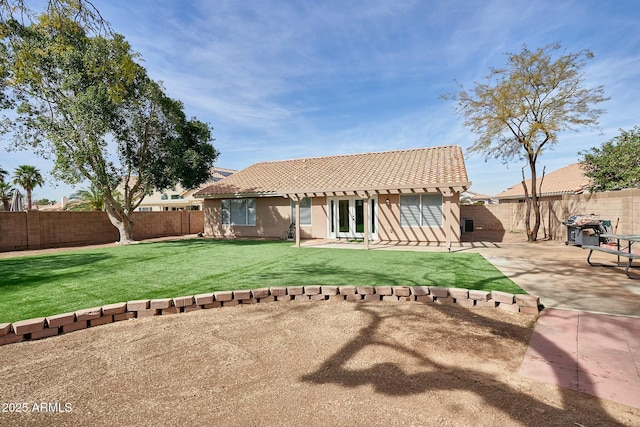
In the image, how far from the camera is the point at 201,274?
743cm

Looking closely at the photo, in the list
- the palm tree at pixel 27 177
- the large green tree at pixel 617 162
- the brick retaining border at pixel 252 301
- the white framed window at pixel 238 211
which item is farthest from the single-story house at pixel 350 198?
the palm tree at pixel 27 177

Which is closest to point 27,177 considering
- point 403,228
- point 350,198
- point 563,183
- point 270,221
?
point 270,221

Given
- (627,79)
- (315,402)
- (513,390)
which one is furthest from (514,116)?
(315,402)

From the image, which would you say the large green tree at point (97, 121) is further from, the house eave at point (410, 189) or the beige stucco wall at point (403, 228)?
the beige stucco wall at point (403, 228)

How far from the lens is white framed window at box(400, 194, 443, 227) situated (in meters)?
13.6

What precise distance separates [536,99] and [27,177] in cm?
3748

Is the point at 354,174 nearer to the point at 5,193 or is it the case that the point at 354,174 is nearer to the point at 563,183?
the point at 563,183

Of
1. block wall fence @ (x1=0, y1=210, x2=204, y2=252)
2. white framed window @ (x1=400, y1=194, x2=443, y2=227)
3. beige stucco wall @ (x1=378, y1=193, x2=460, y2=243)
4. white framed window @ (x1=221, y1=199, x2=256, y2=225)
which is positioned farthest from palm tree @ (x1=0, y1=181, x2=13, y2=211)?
white framed window @ (x1=400, y1=194, x2=443, y2=227)

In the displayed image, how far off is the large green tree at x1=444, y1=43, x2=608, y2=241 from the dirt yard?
1266cm

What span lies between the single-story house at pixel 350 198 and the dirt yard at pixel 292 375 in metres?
7.95

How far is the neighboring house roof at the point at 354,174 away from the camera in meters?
12.9

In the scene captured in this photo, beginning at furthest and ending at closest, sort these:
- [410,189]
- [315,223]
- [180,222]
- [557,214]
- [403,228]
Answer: [180,222] → [315,223] → [557,214] → [403,228] → [410,189]

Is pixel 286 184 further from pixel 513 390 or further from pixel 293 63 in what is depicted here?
pixel 513 390

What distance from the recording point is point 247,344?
3857 mm
